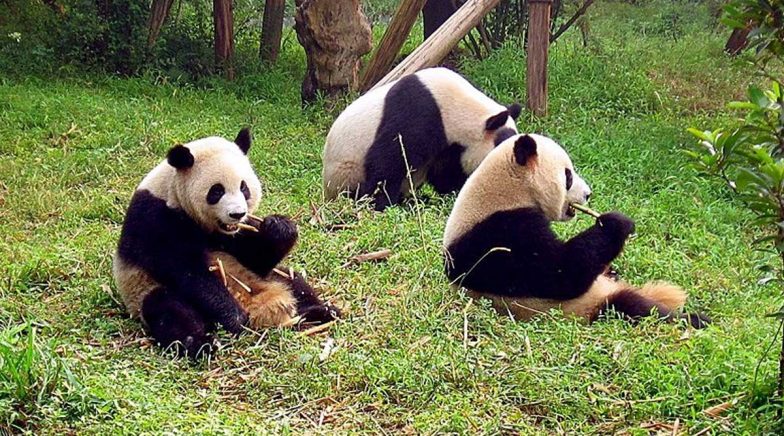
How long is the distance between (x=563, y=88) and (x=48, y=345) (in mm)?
6453

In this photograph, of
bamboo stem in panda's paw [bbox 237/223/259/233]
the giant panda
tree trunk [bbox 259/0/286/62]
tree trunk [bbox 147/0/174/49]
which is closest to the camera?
bamboo stem in panda's paw [bbox 237/223/259/233]

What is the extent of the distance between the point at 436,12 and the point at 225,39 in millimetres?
2388

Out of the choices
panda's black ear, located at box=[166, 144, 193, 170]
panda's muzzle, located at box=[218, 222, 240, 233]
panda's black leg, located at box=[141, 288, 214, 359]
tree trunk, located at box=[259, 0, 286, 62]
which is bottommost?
tree trunk, located at box=[259, 0, 286, 62]

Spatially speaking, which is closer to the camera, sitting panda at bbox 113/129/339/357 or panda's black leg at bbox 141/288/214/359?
panda's black leg at bbox 141/288/214/359

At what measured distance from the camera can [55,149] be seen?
25.8 ft

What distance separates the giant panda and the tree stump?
7.75 ft

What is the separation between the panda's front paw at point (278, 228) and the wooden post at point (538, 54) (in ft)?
12.9

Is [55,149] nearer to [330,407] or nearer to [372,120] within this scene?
[372,120]

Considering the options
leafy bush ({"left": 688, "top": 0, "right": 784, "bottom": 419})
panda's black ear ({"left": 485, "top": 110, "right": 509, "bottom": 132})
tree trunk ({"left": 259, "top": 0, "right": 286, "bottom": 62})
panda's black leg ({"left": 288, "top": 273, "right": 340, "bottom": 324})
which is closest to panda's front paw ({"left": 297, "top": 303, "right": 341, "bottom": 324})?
panda's black leg ({"left": 288, "top": 273, "right": 340, "bottom": 324})

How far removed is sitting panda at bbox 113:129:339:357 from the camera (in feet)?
14.5

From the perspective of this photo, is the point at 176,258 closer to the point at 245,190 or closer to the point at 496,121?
the point at 245,190

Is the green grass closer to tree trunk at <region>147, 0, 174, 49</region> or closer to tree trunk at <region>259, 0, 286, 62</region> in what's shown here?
tree trunk at <region>147, 0, 174, 49</region>

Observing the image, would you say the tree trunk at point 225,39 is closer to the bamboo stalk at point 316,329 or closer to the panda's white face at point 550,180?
the panda's white face at point 550,180

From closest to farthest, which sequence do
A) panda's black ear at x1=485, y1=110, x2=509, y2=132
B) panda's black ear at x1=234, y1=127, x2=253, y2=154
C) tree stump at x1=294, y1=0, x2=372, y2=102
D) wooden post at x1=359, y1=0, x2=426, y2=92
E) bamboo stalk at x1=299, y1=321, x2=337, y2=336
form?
1. bamboo stalk at x1=299, y1=321, x2=337, y2=336
2. panda's black ear at x1=234, y1=127, x2=253, y2=154
3. panda's black ear at x1=485, y1=110, x2=509, y2=132
4. wooden post at x1=359, y1=0, x2=426, y2=92
5. tree stump at x1=294, y1=0, x2=372, y2=102
